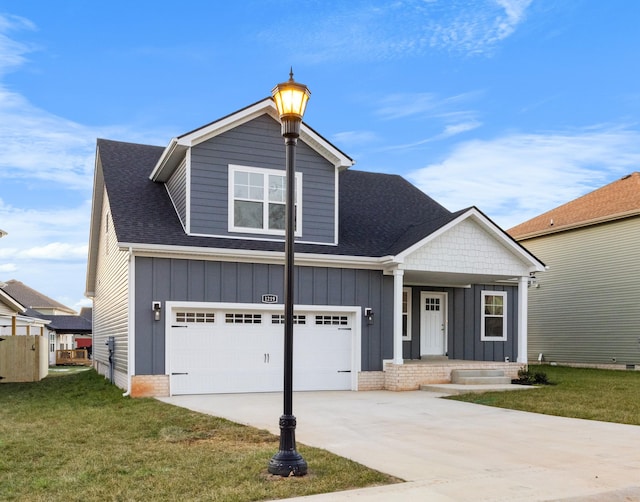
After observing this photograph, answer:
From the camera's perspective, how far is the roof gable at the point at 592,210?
2464 centimetres

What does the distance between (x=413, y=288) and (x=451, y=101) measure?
558 cm

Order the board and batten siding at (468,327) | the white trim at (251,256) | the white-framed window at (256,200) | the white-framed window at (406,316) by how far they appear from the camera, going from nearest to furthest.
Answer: the white trim at (251,256), the white-framed window at (256,200), the white-framed window at (406,316), the board and batten siding at (468,327)

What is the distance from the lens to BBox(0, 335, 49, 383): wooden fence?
887 inches

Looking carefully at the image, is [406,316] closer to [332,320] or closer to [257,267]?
[332,320]

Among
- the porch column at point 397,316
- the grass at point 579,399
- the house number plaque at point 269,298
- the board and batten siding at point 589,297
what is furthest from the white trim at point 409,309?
the board and batten siding at point 589,297

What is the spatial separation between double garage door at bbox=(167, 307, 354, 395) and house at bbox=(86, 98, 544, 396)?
0.09 feet

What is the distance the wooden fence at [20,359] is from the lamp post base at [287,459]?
60.0 feet

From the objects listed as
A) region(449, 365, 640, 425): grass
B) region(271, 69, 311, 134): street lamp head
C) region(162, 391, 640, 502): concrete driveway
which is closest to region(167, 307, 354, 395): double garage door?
region(162, 391, 640, 502): concrete driveway

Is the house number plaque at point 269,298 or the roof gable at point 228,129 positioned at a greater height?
the roof gable at point 228,129

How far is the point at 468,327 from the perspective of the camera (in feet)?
66.6

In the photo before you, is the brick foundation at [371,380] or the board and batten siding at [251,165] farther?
the brick foundation at [371,380]

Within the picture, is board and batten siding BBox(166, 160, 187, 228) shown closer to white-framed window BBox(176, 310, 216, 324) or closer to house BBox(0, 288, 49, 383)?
white-framed window BBox(176, 310, 216, 324)

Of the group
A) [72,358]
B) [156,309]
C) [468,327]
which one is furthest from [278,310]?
[72,358]

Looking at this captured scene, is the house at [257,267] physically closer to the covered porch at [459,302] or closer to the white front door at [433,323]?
the covered porch at [459,302]
